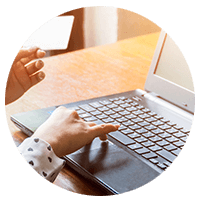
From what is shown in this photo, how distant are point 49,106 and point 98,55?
364mm

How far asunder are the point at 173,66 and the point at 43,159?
0.41 m

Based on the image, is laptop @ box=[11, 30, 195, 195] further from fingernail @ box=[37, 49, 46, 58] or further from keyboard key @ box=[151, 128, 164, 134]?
fingernail @ box=[37, 49, 46, 58]

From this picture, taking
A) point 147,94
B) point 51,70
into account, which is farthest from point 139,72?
point 51,70

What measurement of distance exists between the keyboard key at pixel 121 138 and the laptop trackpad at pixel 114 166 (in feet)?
0.07

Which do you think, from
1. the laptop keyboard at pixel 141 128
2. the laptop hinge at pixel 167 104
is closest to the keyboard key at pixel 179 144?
the laptop keyboard at pixel 141 128

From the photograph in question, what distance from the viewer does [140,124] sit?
64 cm

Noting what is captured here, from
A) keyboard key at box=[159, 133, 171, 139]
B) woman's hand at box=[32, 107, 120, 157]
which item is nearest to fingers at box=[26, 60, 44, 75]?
woman's hand at box=[32, 107, 120, 157]

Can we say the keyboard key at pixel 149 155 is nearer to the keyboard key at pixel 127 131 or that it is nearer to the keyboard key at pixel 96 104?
the keyboard key at pixel 127 131

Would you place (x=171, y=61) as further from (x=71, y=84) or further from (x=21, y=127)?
(x=21, y=127)

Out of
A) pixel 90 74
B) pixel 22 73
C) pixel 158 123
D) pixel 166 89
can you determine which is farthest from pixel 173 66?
pixel 22 73

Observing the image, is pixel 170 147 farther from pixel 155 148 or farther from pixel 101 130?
pixel 101 130

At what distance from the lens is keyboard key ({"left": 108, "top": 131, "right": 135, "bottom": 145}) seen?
1.89 feet

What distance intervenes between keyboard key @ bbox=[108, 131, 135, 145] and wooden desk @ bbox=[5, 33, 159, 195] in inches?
4.8

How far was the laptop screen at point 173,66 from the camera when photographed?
69 cm
